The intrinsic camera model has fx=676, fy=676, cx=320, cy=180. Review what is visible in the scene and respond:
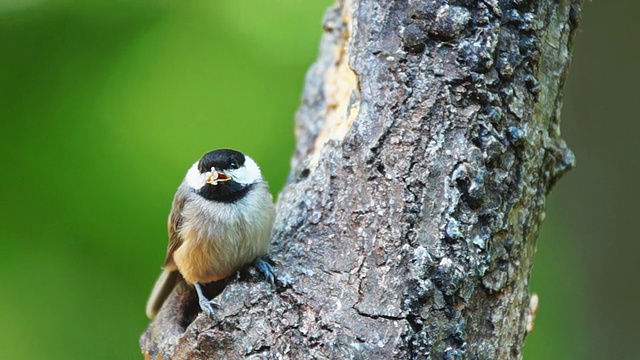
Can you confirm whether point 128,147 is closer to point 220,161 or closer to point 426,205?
point 220,161

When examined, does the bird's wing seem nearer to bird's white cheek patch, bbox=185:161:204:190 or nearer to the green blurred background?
bird's white cheek patch, bbox=185:161:204:190

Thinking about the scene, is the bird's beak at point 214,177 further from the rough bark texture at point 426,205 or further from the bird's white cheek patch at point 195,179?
the rough bark texture at point 426,205

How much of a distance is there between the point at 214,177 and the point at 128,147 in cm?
205

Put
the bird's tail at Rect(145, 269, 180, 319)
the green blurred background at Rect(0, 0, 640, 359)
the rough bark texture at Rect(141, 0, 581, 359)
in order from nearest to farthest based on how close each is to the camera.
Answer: the rough bark texture at Rect(141, 0, 581, 359) < the bird's tail at Rect(145, 269, 180, 319) < the green blurred background at Rect(0, 0, 640, 359)

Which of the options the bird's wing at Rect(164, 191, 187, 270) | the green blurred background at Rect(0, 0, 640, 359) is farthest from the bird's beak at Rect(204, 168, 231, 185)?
the green blurred background at Rect(0, 0, 640, 359)

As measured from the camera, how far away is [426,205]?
2299 mm

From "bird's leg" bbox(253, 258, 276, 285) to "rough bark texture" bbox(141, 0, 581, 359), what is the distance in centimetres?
3

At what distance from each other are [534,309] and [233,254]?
1.20 m

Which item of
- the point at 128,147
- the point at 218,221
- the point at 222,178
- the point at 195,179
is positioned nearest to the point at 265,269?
the point at 218,221

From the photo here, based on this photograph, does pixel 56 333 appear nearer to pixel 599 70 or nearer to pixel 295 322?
pixel 295 322

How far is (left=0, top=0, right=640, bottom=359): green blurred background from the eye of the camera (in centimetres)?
456

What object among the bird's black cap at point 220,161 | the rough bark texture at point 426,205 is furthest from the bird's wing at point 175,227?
the rough bark texture at point 426,205

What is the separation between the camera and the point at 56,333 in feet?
15.7

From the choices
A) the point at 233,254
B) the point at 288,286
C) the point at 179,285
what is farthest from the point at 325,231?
the point at 179,285
